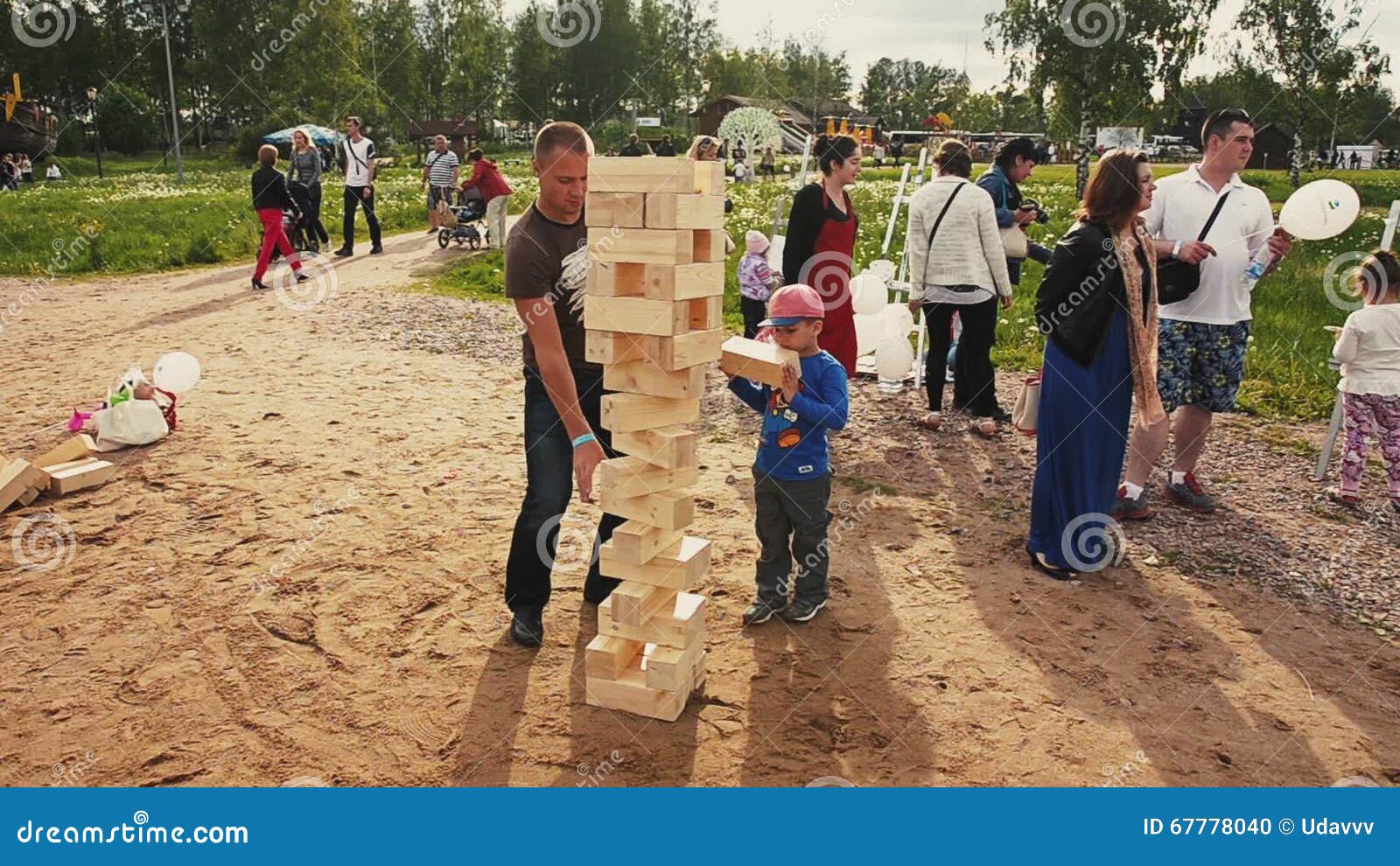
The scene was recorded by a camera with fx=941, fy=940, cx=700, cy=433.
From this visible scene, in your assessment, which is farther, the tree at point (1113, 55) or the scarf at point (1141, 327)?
the tree at point (1113, 55)

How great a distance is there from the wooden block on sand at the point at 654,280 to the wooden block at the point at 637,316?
0.03 m

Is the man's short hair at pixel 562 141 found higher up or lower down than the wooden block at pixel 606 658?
higher up

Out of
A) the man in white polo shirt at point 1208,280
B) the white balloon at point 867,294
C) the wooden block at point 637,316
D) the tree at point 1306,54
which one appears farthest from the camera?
the tree at point 1306,54

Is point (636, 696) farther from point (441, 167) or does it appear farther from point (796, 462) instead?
point (441, 167)

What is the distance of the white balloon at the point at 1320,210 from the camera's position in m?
5.82

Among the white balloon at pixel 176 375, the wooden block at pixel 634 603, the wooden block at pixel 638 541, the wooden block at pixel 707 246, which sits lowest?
the wooden block at pixel 634 603

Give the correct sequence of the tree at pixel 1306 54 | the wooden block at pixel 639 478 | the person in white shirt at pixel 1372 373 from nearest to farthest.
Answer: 1. the wooden block at pixel 639 478
2. the person in white shirt at pixel 1372 373
3. the tree at pixel 1306 54

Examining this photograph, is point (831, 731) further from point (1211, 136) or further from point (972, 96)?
point (972, 96)

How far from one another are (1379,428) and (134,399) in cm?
850

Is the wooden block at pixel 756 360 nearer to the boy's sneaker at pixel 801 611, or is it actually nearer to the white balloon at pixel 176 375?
the boy's sneaker at pixel 801 611

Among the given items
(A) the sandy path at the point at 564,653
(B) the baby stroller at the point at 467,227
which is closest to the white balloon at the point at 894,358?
(A) the sandy path at the point at 564,653

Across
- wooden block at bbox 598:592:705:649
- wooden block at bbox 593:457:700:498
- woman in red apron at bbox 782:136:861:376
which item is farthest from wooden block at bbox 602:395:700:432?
woman in red apron at bbox 782:136:861:376

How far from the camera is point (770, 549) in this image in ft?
14.8

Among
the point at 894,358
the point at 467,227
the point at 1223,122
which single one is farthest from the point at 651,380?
the point at 467,227
